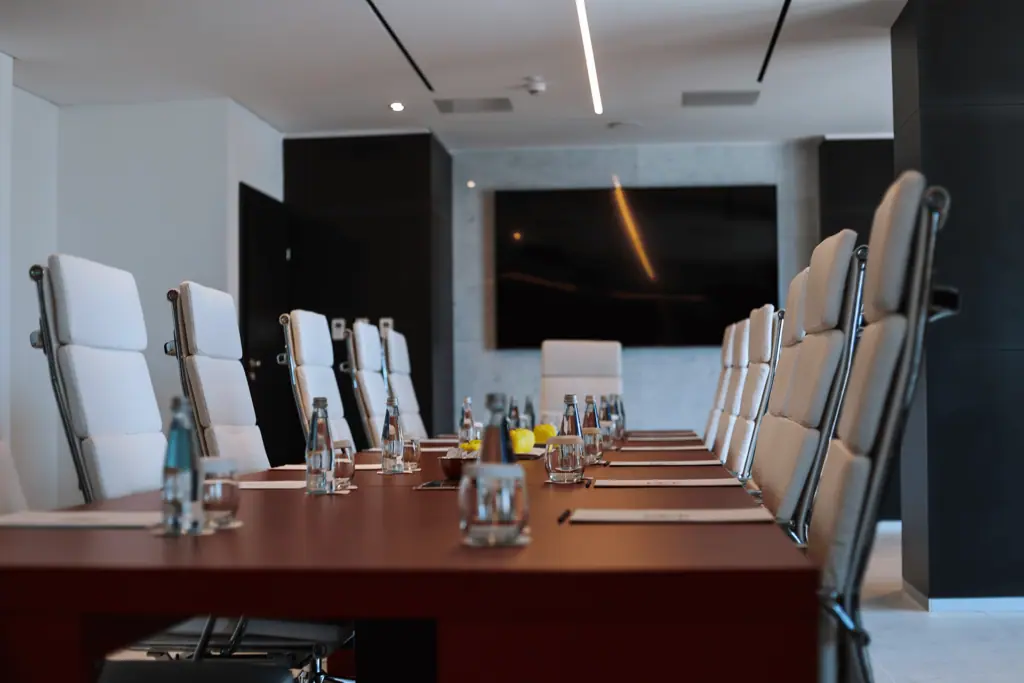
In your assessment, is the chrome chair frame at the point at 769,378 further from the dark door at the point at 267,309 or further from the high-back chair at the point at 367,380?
the dark door at the point at 267,309

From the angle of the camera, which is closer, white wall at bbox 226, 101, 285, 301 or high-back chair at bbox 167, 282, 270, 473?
high-back chair at bbox 167, 282, 270, 473

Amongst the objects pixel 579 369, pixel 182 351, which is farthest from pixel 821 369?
pixel 579 369

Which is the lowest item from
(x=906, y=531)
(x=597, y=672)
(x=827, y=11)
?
(x=906, y=531)

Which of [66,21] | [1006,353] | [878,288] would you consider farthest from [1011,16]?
[66,21]

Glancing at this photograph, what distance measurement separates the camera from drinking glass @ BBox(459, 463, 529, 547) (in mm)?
1310

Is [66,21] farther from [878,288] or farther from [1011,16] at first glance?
[878,288]

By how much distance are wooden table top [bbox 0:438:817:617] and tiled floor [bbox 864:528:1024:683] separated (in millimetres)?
2406

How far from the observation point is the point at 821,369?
2199mm

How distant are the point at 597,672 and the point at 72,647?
57 centimetres

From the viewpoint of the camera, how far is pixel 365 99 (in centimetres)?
700

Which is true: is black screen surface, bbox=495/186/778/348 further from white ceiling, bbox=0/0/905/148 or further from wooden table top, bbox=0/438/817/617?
wooden table top, bbox=0/438/817/617

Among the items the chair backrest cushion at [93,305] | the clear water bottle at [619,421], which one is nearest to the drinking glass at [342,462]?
the chair backrest cushion at [93,305]

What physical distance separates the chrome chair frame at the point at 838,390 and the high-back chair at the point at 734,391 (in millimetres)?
2268

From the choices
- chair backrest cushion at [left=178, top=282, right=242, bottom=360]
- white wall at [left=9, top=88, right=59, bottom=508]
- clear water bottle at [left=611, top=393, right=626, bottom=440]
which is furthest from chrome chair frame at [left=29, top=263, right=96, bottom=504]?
white wall at [left=9, top=88, right=59, bottom=508]
